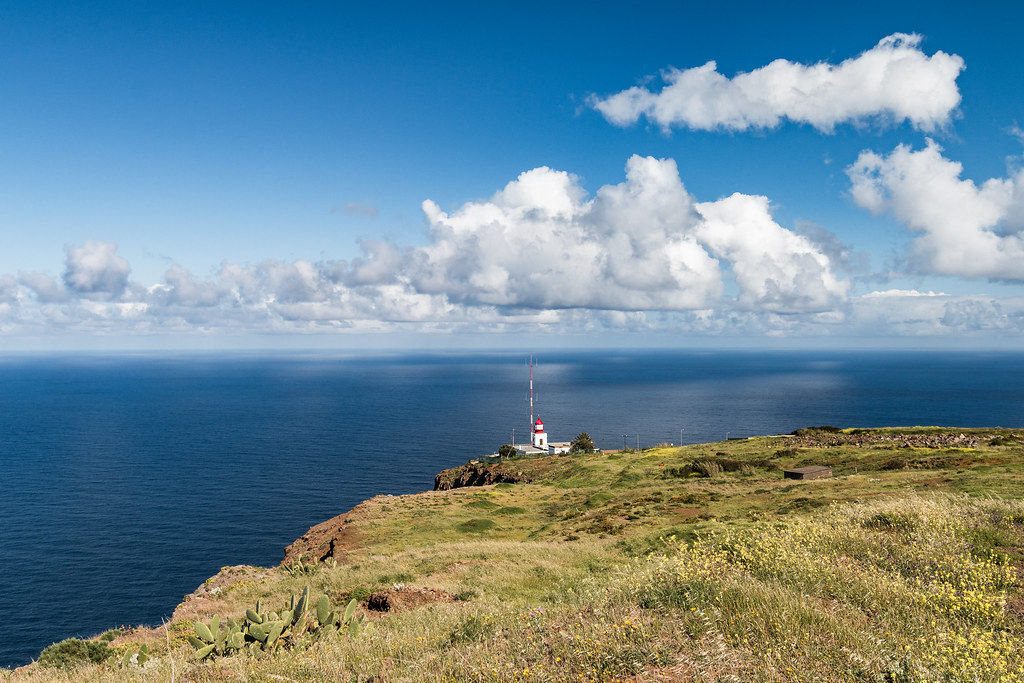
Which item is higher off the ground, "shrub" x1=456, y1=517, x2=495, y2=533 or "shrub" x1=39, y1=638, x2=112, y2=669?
"shrub" x1=39, y1=638, x2=112, y2=669

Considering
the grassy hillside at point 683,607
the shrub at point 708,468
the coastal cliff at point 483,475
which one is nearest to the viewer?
the grassy hillside at point 683,607

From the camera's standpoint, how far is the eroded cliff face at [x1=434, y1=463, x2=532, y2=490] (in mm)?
60081

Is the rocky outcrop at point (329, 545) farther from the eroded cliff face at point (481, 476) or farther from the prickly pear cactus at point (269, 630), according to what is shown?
the eroded cliff face at point (481, 476)

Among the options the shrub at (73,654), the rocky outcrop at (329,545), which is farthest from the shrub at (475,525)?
the shrub at (73,654)

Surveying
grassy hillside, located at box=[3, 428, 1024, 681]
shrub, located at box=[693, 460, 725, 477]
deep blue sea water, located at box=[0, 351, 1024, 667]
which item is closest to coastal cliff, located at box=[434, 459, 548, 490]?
deep blue sea water, located at box=[0, 351, 1024, 667]

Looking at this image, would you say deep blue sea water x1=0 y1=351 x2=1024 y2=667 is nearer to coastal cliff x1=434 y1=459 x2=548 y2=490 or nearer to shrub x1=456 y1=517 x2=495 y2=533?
coastal cliff x1=434 y1=459 x2=548 y2=490

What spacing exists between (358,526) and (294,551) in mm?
8996

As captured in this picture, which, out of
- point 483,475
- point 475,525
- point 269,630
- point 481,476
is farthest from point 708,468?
point 269,630

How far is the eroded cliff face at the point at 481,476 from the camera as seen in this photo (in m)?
60.1

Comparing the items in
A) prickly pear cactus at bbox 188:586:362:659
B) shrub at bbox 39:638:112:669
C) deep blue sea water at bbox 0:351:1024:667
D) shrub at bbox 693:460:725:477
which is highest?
prickly pear cactus at bbox 188:586:362:659

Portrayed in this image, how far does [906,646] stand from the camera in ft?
21.6

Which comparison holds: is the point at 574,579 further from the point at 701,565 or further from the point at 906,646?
the point at 906,646

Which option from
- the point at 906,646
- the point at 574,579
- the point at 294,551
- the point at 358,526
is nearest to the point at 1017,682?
the point at 906,646

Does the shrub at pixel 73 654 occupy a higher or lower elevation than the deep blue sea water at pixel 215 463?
higher
